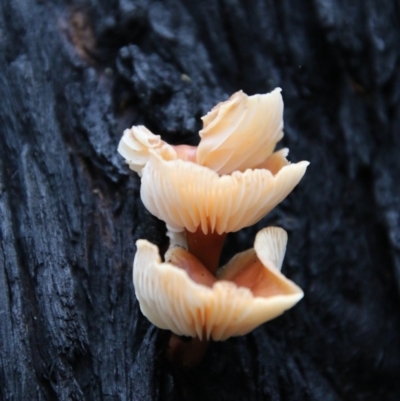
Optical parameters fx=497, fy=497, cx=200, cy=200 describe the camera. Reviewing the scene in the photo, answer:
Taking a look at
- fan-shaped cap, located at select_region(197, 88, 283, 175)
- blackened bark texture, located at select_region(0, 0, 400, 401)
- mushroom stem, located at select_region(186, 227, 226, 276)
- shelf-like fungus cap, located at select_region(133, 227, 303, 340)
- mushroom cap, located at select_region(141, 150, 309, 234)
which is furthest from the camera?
blackened bark texture, located at select_region(0, 0, 400, 401)

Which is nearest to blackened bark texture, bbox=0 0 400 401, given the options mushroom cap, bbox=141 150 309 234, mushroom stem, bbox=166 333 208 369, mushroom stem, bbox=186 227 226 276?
mushroom stem, bbox=166 333 208 369

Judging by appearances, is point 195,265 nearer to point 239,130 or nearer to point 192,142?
point 239,130

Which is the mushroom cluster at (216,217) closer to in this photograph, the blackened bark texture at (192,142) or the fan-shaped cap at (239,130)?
the fan-shaped cap at (239,130)

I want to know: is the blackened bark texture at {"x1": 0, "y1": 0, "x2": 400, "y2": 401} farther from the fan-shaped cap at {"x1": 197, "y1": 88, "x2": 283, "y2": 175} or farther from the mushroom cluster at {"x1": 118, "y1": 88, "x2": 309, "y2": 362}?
the fan-shaped cap at {"x1": 197, "y1": 88, "x2": 283, "y2": 175}

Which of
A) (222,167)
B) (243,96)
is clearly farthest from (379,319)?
(243,96)

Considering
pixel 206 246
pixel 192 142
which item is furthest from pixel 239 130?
pixel 192 142

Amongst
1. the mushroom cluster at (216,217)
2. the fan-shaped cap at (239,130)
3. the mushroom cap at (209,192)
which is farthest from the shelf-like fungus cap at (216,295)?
the fan-shaped cap at (239,130)
